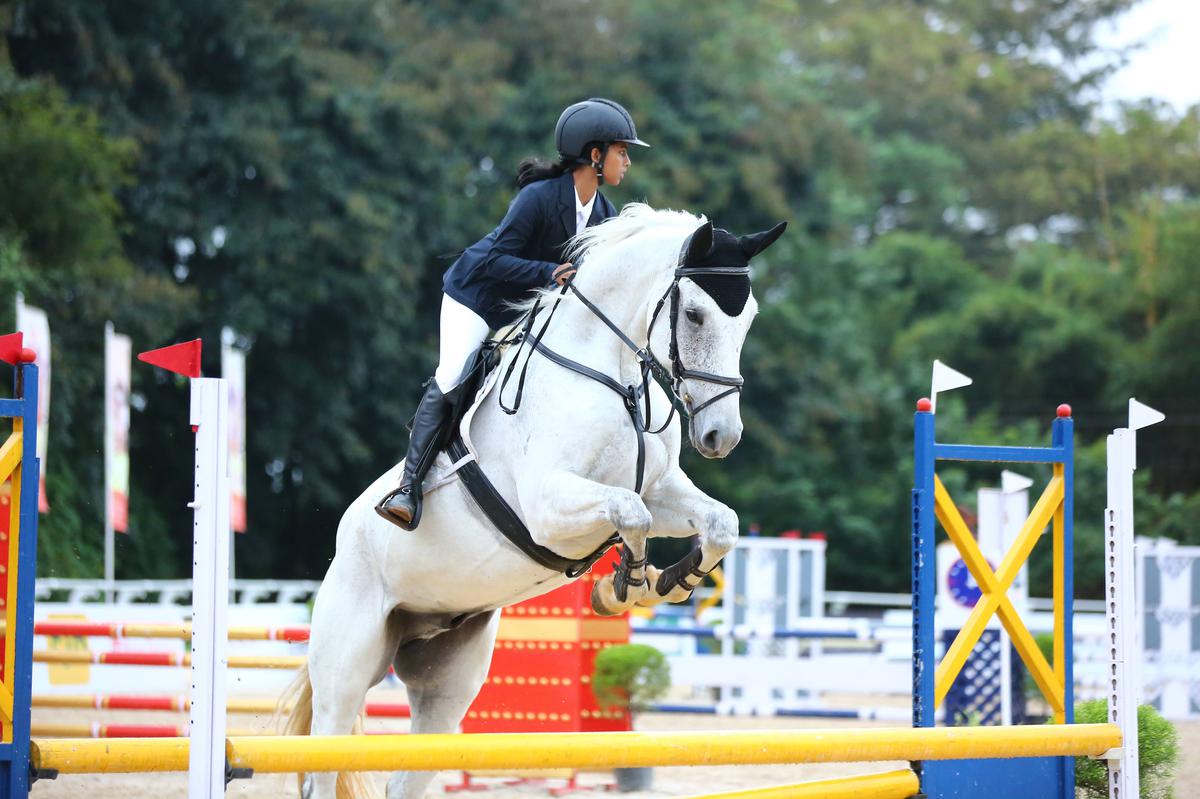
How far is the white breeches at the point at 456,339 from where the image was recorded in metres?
4.40

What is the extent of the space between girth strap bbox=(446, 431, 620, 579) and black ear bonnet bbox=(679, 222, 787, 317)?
80cm

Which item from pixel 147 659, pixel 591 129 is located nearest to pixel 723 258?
pixel 591 129

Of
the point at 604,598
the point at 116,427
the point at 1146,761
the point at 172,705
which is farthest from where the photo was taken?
the point at 116,427

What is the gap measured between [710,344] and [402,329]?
1570 centimetres

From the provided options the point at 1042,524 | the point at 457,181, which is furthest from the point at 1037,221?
the point at 1042,524

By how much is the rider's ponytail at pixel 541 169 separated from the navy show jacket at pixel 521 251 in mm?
23

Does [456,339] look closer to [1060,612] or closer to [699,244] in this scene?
[699,244]

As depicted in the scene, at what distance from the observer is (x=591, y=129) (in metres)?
4.25

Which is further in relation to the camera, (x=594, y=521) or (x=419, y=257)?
(x=419, y=257)

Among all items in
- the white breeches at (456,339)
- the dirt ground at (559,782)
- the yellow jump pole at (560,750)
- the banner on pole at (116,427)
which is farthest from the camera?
the banner on pole at (116,427)

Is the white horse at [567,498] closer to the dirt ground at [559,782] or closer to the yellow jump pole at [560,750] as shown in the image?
the yellow jump pole at [560,750]

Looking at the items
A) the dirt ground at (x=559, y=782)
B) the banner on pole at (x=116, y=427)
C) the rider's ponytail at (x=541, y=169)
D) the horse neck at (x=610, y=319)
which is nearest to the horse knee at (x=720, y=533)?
the horse neck at (x=610, y=319)

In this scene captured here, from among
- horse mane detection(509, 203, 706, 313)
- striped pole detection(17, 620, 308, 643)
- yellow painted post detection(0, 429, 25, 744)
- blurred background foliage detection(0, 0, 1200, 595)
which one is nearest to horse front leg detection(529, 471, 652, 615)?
horse mane detection(509, 203, 706, 313)

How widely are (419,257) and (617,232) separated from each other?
14844 mm
